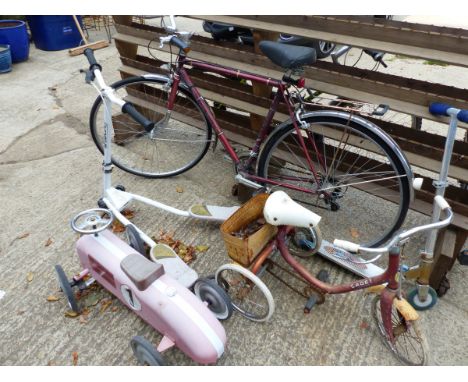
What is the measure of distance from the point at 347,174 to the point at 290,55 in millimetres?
A: 972

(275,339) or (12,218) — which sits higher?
(12,218)

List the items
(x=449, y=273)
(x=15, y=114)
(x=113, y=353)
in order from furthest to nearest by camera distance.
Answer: (x=15, y=114) < (x=449, y=273) < (x=113, y=353)

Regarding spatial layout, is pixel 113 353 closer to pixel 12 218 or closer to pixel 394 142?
pixel 12 218

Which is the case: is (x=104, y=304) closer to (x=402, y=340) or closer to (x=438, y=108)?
(x=402, y=340)

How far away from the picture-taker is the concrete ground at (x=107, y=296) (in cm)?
203

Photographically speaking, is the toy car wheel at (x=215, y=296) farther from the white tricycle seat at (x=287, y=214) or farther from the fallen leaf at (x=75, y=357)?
the fallen leaf at (x=75, y=357)

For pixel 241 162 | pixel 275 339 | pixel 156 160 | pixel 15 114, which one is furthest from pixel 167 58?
pixel 275 339

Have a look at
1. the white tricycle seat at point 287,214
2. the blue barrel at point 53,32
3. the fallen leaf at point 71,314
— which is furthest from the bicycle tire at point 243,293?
the blue barrel at point 53,32

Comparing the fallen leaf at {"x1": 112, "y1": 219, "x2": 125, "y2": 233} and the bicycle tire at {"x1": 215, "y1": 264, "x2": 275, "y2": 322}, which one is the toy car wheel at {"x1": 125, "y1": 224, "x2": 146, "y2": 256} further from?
the bicycle tire at {"x1": 215, "y1": 264, "x2": 275, "y2": 322}

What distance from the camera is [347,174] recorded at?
2.68m

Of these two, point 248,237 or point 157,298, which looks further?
point 248,237

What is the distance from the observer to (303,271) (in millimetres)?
2129

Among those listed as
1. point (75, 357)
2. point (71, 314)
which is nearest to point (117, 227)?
point (71, 314)

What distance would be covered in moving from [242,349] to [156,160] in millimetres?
2205
